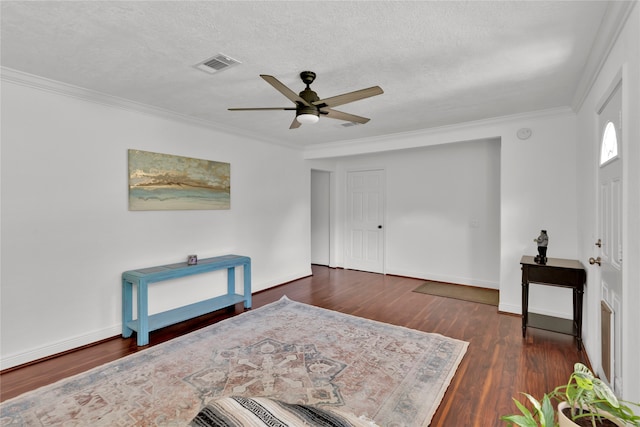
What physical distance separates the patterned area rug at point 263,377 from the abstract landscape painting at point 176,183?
1558 millimetres

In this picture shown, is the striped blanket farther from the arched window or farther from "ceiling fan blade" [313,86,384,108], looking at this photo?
the arched window

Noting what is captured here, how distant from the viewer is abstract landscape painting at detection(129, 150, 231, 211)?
3.57 metres

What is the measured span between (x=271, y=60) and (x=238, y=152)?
243 centimetres

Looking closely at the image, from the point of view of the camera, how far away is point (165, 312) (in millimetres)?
3725

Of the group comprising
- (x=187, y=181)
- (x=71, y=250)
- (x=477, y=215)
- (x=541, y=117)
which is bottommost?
(x=71, y=250)

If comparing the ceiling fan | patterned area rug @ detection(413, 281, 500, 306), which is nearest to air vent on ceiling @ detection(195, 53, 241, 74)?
the ceiling fan

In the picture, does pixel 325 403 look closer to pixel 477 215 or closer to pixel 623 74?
pixel 623 74

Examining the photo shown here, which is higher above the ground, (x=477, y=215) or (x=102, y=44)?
(x=102, y=44)

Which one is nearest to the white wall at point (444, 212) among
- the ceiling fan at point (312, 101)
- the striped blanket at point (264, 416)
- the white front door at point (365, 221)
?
the white front door at point (365, 221)

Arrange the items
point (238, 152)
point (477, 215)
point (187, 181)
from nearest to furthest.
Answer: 1. point (187, 181)
2. point (238, 152)
3. point (477, 215)

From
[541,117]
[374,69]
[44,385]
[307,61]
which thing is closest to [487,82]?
[374,69]

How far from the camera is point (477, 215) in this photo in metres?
5.28

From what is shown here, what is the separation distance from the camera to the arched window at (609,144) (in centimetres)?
213

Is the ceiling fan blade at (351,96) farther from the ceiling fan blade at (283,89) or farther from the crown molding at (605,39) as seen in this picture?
the crown molding at (605,39)
